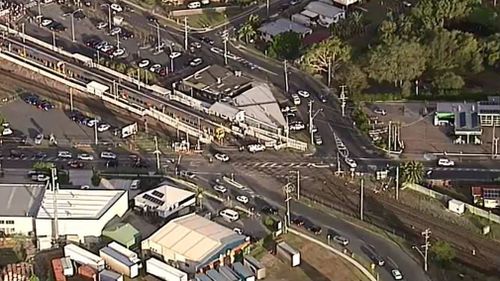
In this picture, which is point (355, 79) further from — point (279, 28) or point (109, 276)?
point (109, 276)

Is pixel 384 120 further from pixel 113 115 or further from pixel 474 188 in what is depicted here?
pixel 113 115

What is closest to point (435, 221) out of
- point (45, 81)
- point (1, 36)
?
point (45, 81)

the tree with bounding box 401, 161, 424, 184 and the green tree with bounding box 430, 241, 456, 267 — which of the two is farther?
the tree with bounding box 401, 161, 424, 184

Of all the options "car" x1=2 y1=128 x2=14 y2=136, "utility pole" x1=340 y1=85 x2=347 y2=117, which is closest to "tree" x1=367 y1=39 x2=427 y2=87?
"utility pole" x1=340 y1=85 x2=347 y2=117

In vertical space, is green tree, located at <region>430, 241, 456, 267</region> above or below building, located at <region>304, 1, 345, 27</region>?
below

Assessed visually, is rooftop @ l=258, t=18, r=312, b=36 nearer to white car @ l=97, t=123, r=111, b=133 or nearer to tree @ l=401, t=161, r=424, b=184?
white car @ l=97, t=123, r=111, b=133

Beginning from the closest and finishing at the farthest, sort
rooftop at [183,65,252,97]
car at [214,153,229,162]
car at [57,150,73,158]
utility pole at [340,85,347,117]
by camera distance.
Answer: car at [214,153,229,162]
car at [57,150,73,158]
utility pole at [340,85,347,117]
rooftop at [183,65,252,97]

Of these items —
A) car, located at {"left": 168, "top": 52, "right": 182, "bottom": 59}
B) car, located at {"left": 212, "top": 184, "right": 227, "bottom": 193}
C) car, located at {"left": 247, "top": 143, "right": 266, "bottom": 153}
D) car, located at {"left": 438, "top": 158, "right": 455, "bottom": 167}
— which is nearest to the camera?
car, located at {"left": 212, "top": 184, "right": 227, "bottom": 193}
